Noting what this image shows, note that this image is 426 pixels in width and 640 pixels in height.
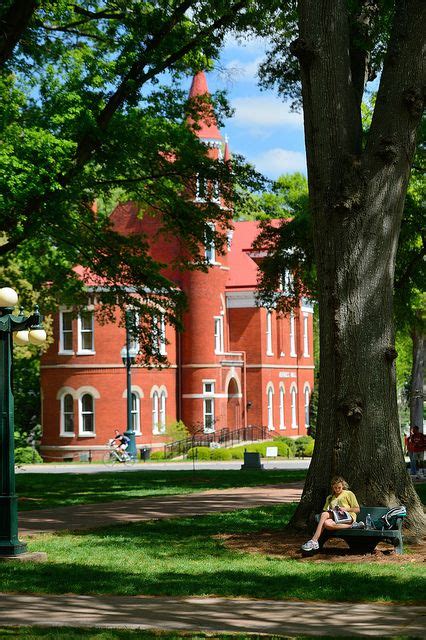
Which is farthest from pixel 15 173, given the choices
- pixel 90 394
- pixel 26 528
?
pixel 90 394

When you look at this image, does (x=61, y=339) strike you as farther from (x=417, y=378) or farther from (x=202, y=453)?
(x=417, y=378)

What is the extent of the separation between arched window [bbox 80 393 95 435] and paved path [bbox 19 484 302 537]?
28025mm

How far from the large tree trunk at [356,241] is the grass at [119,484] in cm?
811

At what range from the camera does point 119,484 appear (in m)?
26.7

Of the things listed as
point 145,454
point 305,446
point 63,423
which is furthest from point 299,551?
point 305,446

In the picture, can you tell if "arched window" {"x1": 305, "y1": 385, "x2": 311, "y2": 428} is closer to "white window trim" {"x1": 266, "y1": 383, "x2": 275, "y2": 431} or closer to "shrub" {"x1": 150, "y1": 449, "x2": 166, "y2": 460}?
"white window trim" {"x1": 266, "y1": 383, "x2": 275, "y2": 431}

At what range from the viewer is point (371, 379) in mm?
13773

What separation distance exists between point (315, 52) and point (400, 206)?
237 centimetres

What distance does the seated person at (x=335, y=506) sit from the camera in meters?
12.5

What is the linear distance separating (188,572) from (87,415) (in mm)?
40294

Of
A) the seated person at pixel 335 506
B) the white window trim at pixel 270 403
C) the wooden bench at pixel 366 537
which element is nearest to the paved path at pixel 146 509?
the seated person at pixel 335 506

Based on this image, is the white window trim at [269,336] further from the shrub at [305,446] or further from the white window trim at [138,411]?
the white window trim at [138,411]

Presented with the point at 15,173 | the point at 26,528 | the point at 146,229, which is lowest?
the point at 26,528

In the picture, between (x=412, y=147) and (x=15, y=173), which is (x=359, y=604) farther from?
(x=15, y=173)
